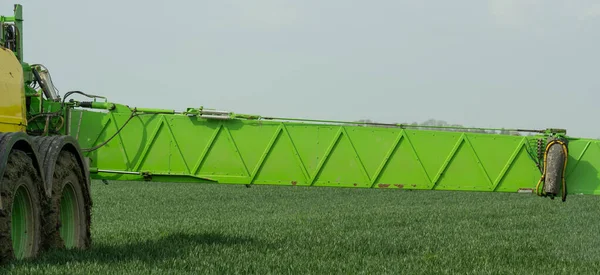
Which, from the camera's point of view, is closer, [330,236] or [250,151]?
[250,151]

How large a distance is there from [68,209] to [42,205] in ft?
3.75

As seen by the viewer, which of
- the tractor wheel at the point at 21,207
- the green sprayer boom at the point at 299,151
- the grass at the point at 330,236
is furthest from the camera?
the green sprayer boom at the point at 299,151

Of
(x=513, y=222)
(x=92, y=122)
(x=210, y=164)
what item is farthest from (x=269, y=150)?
(x=513, y=222)

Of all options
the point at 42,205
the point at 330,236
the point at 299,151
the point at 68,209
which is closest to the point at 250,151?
the point at 299,151

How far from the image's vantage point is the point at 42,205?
389 inches

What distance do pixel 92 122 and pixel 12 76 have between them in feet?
7.90

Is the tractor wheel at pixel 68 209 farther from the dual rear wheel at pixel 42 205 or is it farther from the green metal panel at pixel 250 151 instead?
the green metal panel at pixel 250 151

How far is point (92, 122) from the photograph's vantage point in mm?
12578

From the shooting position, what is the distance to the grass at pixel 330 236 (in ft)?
34.5

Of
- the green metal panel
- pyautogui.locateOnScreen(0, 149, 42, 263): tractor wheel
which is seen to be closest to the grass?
pyautogui.locateOnScreen(0, 149, 42, 263): tractor wheel

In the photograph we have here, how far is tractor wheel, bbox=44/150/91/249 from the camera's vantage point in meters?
10.1

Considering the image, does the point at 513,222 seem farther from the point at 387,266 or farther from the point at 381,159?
the point at 387,266

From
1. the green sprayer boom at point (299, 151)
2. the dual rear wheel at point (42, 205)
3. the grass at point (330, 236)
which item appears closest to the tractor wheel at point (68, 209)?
the dual rear wheel at point (42, 205)

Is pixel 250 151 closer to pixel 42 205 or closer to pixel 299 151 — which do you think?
pixel 299 151
